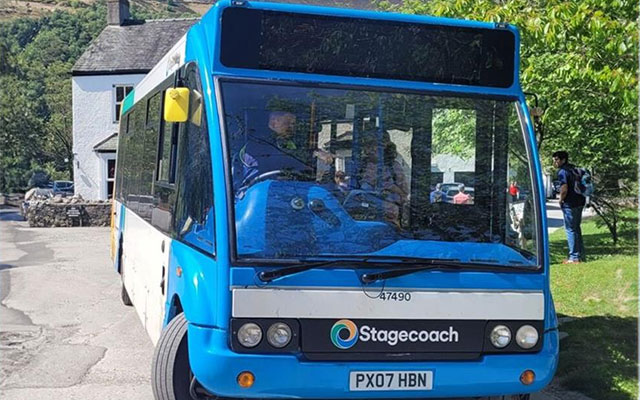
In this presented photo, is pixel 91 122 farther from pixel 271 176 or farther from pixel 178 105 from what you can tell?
pixel 271 176

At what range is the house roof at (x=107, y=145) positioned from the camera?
1442 inches

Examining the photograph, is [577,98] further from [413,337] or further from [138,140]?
[413,337]

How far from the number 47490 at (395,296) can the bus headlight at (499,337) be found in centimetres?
63

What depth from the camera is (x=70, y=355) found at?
8.35m

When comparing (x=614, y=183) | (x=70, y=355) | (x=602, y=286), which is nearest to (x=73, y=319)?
(x=70, y=355)

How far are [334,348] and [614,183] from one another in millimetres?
15025

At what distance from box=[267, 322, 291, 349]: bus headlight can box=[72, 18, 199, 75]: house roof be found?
108 ft

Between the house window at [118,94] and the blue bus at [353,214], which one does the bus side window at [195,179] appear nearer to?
the blue bus at [353,214]

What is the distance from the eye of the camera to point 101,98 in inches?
1490

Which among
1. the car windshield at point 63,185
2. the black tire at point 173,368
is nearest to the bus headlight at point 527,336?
the black tire at point 173,368

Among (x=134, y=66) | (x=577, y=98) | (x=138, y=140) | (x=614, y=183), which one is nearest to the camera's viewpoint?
(x=138, y=140)

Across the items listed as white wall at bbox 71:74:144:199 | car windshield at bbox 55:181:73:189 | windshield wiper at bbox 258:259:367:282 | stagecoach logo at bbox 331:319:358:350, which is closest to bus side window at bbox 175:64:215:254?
windshield wiper at bbox 258:259:367:282

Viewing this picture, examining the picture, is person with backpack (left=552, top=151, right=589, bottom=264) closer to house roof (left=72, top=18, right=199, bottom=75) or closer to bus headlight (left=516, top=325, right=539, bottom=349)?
bus headlight (left=516, top=325, right=539, bottom=349)

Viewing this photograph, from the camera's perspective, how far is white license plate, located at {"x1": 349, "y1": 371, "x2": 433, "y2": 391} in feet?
15.8
